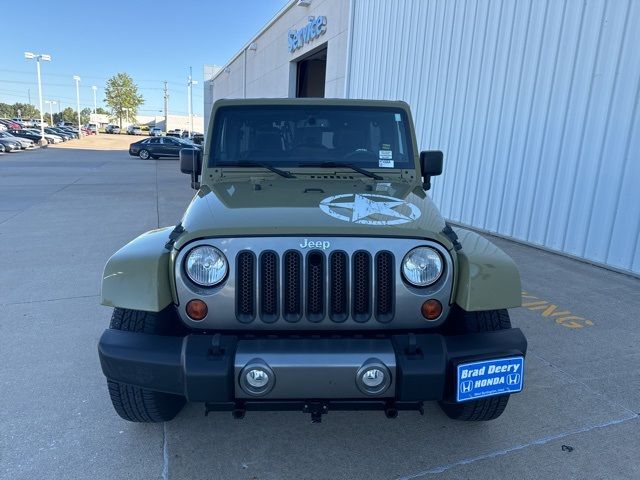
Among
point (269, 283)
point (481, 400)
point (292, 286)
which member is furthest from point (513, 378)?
point (269, 283)

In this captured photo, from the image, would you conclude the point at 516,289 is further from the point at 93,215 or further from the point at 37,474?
the point at 93,215

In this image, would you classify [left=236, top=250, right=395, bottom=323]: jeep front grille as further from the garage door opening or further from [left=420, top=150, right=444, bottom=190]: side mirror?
the garage door opening

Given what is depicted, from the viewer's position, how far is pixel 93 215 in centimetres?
983

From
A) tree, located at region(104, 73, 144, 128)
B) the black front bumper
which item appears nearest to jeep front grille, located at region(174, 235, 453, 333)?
the black front bumper

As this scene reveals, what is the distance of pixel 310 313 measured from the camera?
2.29 m

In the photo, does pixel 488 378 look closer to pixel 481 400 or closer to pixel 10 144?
pixel 481 400

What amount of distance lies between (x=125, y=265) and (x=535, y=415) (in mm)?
2590

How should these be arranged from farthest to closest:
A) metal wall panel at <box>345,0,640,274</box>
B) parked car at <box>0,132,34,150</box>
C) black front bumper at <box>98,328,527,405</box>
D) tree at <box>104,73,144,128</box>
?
tree at <box>104,73,144,128</box> → parked car at <box>0,132,34,150</box> → metal wall panel at <box>345,0,640,274</box> → black front bumper at <box>98,328,527,405</box>

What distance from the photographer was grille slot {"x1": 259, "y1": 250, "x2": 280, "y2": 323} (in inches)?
87.7

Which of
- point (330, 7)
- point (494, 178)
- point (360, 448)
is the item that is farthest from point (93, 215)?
point (330, 7)

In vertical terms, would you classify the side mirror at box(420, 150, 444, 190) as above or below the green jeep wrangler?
above

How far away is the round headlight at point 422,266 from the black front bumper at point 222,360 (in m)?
0.27

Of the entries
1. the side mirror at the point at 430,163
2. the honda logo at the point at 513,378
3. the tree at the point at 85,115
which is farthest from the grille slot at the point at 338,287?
the tree at the point at 85,115

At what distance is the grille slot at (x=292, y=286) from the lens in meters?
2.24
